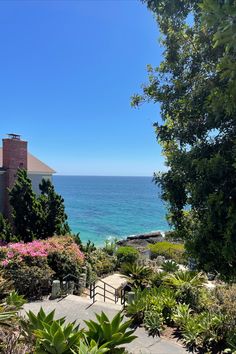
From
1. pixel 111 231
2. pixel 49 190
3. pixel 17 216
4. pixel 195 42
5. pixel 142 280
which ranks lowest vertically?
pixel 111 231

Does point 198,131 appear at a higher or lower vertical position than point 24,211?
higher

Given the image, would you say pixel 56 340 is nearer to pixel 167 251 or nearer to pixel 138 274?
pixel 138 274

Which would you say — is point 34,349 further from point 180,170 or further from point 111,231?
point 111,231

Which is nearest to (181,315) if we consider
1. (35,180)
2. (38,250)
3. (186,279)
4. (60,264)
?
(186,279)

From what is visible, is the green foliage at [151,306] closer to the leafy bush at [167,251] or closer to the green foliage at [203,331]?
the green foliage at [203,331]

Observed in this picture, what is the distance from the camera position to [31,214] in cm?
1839

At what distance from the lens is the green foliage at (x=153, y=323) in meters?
10.2

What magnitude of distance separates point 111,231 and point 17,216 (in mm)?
41082

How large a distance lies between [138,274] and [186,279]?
323 centimetres

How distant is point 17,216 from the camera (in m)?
18.4

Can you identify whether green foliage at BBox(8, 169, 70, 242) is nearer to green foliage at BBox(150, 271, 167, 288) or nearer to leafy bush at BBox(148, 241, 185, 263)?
green foliage at BBox(150, 271, 167, 288)

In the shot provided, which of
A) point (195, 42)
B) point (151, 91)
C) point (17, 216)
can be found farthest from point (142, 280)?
point (195, 42)

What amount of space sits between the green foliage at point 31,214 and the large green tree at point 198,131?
496 inches

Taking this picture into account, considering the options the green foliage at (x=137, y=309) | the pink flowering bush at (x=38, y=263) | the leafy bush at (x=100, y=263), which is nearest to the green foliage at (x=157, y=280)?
the green foliage at (x=137, y=309)
